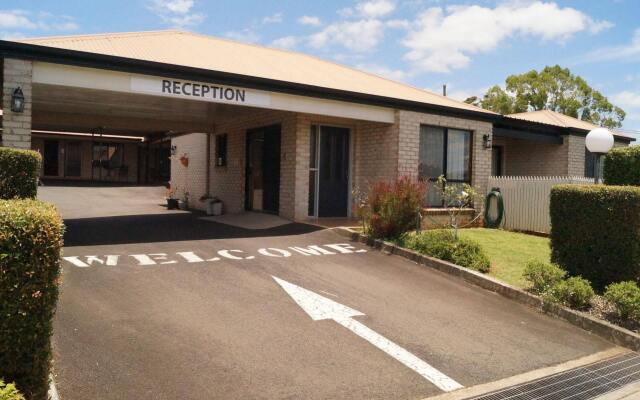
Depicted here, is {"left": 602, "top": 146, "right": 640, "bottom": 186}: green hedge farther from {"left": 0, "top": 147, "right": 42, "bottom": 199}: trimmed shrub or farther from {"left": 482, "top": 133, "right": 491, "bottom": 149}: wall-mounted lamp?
{"left": 0, "top": 147, "right": 42, "bottom": 199}: trimmed shrub

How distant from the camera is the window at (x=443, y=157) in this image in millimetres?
13859

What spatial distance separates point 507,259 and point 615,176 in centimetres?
226

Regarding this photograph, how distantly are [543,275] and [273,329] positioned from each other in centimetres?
401

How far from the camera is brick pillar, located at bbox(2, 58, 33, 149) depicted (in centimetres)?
843

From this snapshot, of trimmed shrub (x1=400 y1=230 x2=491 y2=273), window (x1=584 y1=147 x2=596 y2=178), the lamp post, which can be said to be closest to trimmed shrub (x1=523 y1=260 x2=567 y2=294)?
trimmed shrub (x1=400 y1=230 x2=491 y2=273)

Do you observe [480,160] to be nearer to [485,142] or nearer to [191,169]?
[485,142]

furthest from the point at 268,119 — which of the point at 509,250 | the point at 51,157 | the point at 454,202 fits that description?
the point at 51,157

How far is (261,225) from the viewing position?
12359mm

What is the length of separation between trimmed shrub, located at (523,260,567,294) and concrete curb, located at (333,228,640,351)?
213mm

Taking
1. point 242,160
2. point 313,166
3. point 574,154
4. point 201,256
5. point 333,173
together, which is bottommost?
point 201,256

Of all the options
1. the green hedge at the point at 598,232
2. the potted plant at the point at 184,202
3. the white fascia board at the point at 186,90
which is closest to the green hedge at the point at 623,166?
the green hedge at the point at 598,232

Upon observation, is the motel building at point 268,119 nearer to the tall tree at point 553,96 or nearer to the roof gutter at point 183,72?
the roof gutter at point 183,72

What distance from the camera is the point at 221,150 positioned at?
1706cm

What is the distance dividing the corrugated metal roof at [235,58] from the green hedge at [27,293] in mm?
7241
